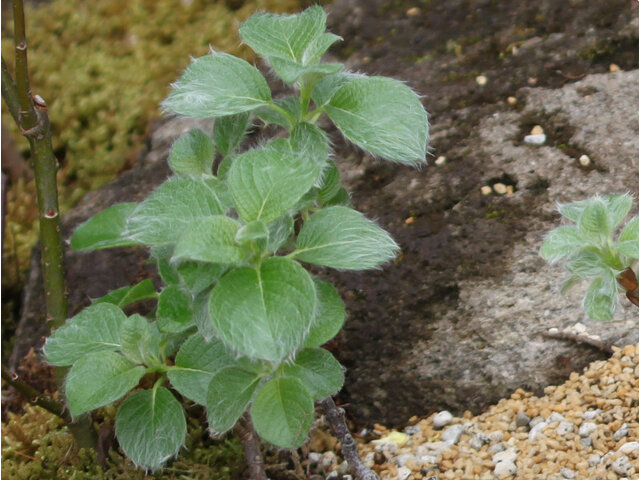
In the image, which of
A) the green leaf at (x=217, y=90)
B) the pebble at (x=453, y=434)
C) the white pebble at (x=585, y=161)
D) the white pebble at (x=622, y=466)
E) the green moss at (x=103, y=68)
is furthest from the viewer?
the green moss at (x=103, y=68)

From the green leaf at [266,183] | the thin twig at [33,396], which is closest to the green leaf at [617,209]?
the green leaf at [266,183]

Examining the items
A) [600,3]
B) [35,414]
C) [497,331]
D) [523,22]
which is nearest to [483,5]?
[523,22]

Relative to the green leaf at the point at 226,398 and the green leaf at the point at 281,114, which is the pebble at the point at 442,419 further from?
the green leaf at the point at 281,114

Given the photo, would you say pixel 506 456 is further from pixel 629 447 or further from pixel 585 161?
pixel 585 161

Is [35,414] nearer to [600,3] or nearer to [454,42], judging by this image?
[454,42]

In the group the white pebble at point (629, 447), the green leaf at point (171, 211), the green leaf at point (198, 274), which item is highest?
the green leaf at point (171, 211)

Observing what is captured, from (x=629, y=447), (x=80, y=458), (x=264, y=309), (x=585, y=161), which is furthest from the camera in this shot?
(x=585, y=161)

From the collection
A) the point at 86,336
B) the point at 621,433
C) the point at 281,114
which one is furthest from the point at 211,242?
the point at 621,433
